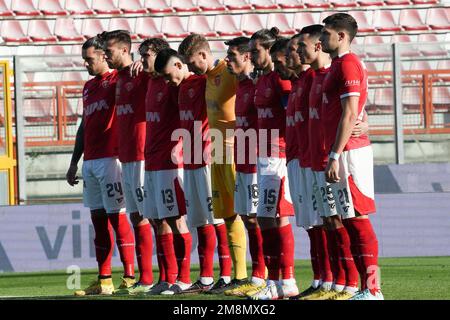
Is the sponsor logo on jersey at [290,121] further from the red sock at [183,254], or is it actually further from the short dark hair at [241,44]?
the red sock at [183,254]

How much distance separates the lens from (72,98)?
43.2ft

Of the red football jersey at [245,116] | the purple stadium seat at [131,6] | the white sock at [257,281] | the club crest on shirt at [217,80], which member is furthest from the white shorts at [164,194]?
the purple stadium seat at [131,6]

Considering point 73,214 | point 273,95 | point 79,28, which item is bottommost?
point 73,214

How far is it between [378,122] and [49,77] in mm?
3790

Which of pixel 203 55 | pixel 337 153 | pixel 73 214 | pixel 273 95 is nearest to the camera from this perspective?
pixel 337 153

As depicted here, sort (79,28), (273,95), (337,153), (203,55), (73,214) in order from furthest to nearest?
(79,28), (73,214), (203,55), (273,95), (337,153)

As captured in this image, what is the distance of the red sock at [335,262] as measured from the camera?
757cm

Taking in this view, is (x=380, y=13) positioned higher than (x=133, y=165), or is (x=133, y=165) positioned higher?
(x=380, y=13)

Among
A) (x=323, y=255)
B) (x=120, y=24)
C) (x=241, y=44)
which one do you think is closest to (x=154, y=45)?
(x=241, y=44)

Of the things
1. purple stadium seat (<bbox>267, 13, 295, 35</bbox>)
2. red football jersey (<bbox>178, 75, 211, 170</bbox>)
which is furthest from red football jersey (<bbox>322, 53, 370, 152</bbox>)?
purple stadium seat (<bbox>267, 13, 295, 35</bbox>)

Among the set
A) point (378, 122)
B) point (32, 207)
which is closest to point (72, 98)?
point (32, 207)

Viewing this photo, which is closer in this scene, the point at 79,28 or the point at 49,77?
the point at 49,77

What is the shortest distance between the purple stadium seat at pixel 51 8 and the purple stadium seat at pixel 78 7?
127 mm

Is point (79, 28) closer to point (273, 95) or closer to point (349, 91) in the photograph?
point (273, 95)
